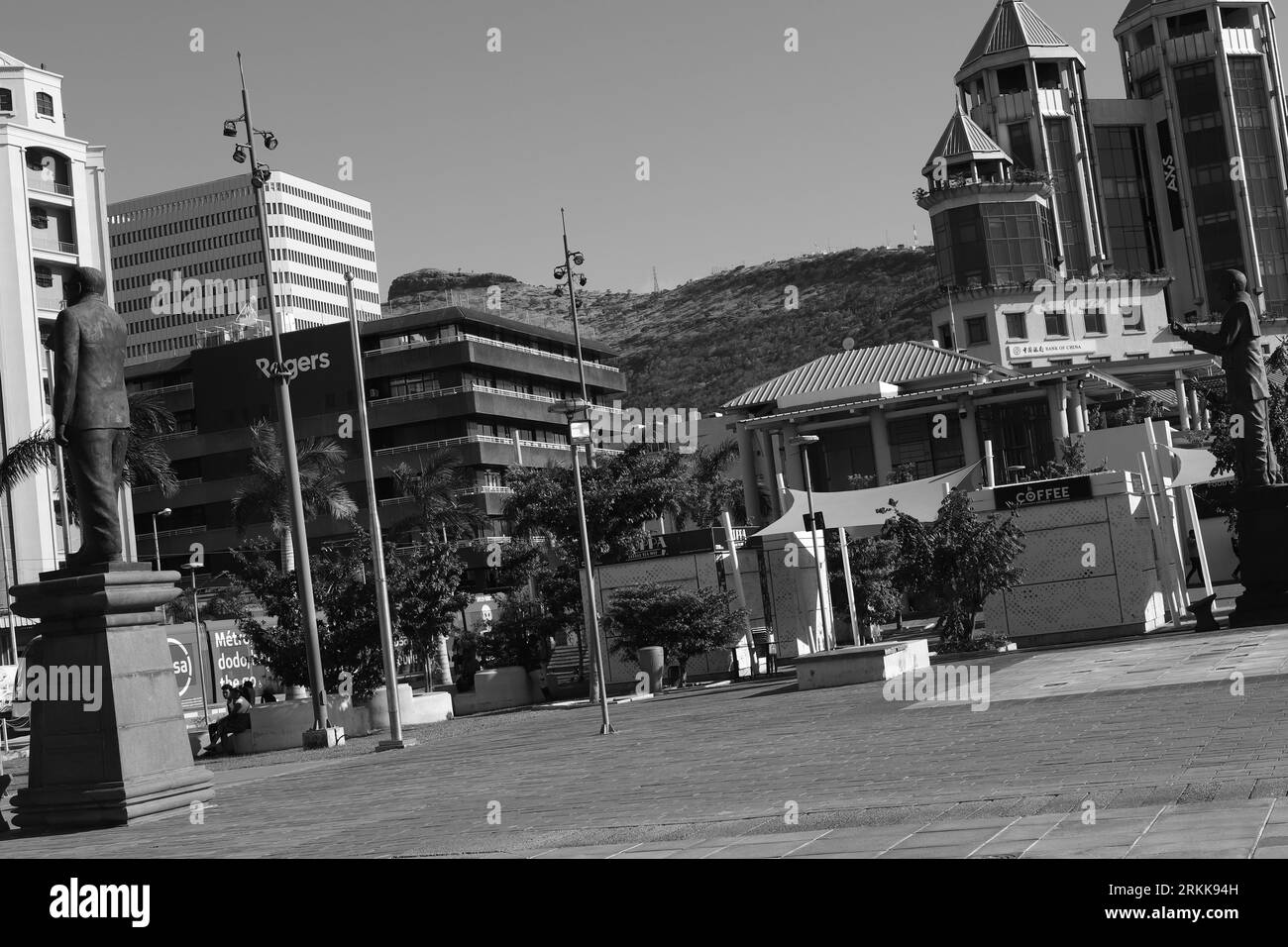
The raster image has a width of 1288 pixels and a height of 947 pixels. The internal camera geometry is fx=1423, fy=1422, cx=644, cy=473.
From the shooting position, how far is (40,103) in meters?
74.4

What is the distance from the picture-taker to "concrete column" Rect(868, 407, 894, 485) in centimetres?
6862

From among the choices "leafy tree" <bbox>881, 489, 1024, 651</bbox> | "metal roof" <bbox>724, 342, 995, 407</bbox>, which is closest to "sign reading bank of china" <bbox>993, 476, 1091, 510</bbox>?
"leafy tree" <bbox>881, 489, 1024, 651</bbox>

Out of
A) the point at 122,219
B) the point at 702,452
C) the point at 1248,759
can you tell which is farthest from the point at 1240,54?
the point at 122,219

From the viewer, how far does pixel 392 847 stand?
9555mm

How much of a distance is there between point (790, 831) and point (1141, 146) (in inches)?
4415

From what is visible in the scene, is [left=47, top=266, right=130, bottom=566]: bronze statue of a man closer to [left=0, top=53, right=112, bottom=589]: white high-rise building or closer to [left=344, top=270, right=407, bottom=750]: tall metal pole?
[left=344, top=270, right=407, bottom=750]: tall metal pole

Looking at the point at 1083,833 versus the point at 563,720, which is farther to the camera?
the point at 563,720

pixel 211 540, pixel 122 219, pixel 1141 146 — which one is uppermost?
pixel 122 219

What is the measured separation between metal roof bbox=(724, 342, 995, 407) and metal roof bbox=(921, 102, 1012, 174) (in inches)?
872

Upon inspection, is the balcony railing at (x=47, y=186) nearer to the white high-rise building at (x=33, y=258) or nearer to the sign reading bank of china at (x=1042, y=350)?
the white high-rise building at (x=33, y=258)

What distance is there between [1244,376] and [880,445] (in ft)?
146

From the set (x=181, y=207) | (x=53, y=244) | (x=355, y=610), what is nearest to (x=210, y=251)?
(x=181, y=207)
